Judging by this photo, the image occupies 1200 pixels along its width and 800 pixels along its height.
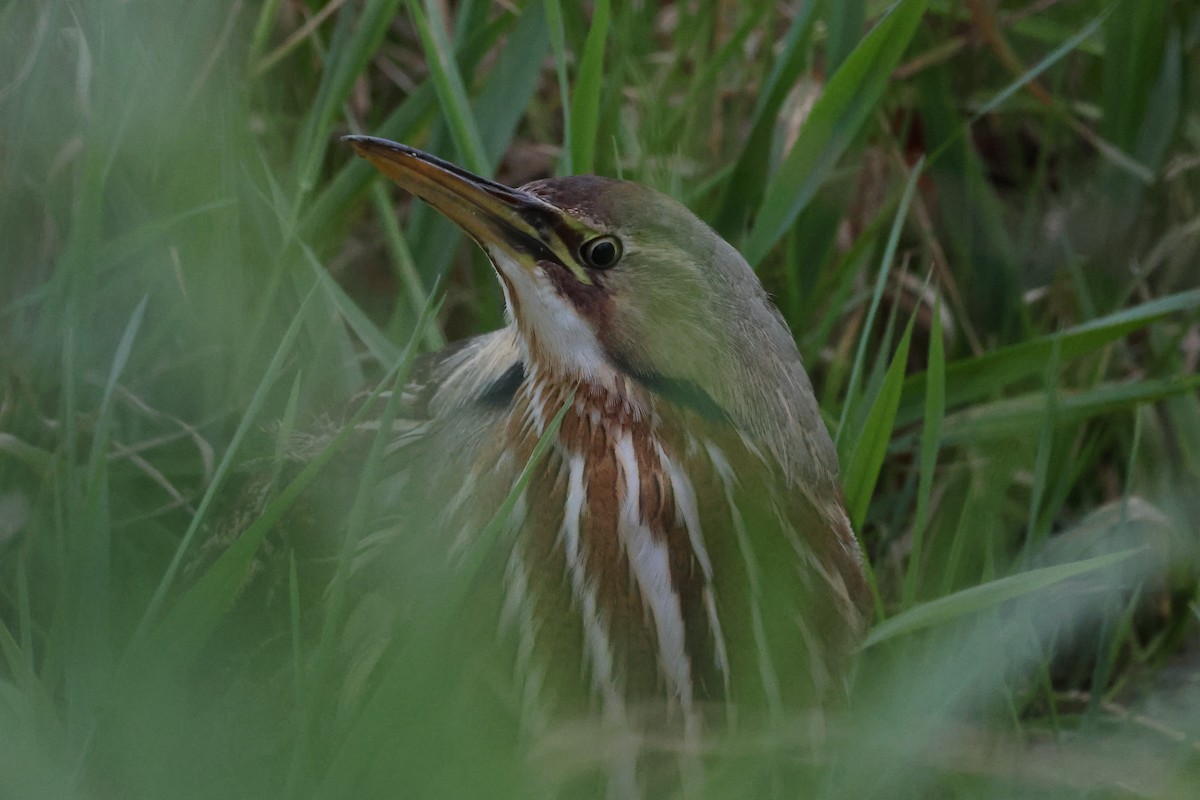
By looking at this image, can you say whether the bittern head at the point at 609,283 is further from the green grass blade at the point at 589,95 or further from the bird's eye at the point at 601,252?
the green grass blade at the point at 589,95

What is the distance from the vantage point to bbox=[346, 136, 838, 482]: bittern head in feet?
4.63

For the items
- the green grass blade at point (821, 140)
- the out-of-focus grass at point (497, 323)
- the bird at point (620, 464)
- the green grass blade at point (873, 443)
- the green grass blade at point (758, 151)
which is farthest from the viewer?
the green grass blade at point (758, 151)

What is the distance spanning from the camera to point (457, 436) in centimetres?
148

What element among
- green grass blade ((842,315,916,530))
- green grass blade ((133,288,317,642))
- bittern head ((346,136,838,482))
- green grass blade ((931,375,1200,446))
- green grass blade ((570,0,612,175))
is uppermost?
green grass blade ((570,0,612,175))

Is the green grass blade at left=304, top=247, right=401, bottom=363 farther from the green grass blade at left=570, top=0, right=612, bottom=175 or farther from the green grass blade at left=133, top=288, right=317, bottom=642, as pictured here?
the green grass blade at left=133, top=288, right=317, bottom=642

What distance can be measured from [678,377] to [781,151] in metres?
0.97

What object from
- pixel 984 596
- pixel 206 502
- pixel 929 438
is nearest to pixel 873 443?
pixel 929 438

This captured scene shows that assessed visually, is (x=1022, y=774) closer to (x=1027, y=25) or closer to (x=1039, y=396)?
(x=1039, y=396)

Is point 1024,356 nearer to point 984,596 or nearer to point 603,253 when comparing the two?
point 984,596

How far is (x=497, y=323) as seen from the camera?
2.17m

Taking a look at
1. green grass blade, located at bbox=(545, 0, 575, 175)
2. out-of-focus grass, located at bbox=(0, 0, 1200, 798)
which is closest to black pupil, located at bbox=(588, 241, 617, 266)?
out-of-focus grass, located at bbox=(0, 0, 1200, 798)

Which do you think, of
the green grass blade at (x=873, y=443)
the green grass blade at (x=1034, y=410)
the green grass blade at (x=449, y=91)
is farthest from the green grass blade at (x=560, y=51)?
the green grass blade at (x=1034, y=410)

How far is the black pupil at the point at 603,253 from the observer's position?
143cm

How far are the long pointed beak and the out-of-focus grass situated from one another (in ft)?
0.49
